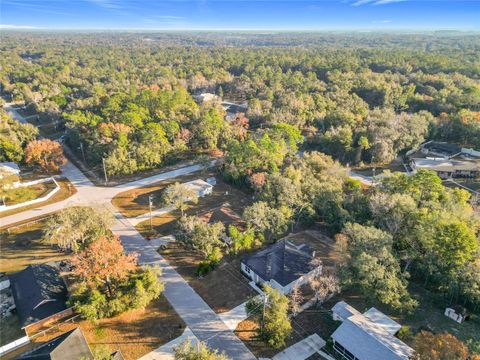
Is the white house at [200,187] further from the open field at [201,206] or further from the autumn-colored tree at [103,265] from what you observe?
the autumn-colored tree at [103,265]

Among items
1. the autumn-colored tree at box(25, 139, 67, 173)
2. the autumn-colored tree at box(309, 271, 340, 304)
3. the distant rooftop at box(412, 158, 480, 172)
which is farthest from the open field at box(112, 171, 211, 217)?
the distant rooftop at box(412, 158, 480, 172)

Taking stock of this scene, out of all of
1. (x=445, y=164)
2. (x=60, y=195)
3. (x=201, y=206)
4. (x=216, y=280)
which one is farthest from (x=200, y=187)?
(x=445, y=164)

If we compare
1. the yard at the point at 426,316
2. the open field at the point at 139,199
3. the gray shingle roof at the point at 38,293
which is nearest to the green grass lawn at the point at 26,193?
the open field at the point at 139,199

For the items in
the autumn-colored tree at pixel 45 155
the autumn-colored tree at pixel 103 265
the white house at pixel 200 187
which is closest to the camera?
the autumn-colored tree at pixel 103 265

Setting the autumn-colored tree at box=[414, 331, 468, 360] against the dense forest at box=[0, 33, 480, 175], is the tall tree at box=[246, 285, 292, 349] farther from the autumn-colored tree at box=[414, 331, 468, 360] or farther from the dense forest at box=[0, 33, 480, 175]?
the dense forest at box=[0, 33, 480, 175]

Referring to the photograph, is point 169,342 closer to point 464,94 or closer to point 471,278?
point 471,278

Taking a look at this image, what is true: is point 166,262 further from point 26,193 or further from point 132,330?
point 26,193

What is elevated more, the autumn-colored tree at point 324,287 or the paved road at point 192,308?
the autumn-colored tree at point 324,287
